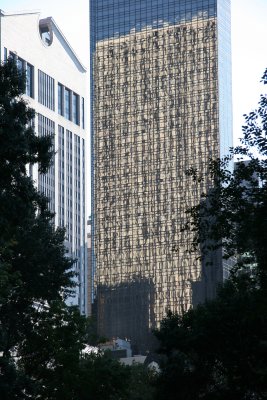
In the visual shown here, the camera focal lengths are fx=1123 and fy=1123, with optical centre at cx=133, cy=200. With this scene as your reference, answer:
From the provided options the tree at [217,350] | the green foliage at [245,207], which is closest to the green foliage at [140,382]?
the tree at [217,350]

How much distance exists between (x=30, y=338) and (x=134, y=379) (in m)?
52.8

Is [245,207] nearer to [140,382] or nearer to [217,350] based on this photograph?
[217,350]

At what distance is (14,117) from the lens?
1689 inches

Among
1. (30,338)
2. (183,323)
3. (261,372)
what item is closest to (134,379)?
(183,323)

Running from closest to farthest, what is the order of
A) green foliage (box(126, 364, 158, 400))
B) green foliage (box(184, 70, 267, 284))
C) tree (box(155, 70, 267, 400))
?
green foliage (box(184, 70, 267, 284)) → tree (box(155, 70, 267, 400)) → green foliage (box(126, 364, 158, 400))

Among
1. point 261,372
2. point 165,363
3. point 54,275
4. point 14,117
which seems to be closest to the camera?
point 14,117

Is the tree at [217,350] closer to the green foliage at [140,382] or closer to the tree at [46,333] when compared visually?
the tree at [46,333]

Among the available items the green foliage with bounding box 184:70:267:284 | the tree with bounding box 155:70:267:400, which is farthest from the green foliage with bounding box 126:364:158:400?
the green foliage with bounding box 184:70:267:284

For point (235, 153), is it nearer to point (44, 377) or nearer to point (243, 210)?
point (243, 210)

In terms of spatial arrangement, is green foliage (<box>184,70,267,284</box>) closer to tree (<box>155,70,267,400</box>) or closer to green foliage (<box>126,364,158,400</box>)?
tree (<box>155,70,267,400</box>)

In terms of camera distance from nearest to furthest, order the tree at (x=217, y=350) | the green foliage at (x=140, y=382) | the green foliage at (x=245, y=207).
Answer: the green foliage at (x=245, y=207) < the tree at (x=217, y=350) < the green foliage at (x=140, y=382)

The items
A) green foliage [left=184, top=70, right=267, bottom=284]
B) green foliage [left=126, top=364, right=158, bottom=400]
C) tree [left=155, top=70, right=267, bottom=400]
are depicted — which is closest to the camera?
green foliage [left=184, top=70, right=267, bottom=284]

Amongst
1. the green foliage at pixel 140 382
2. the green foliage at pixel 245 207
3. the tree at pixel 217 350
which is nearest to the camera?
the green foliage at pixel 245 207

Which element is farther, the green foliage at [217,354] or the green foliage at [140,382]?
the green foliage at [140,382]
